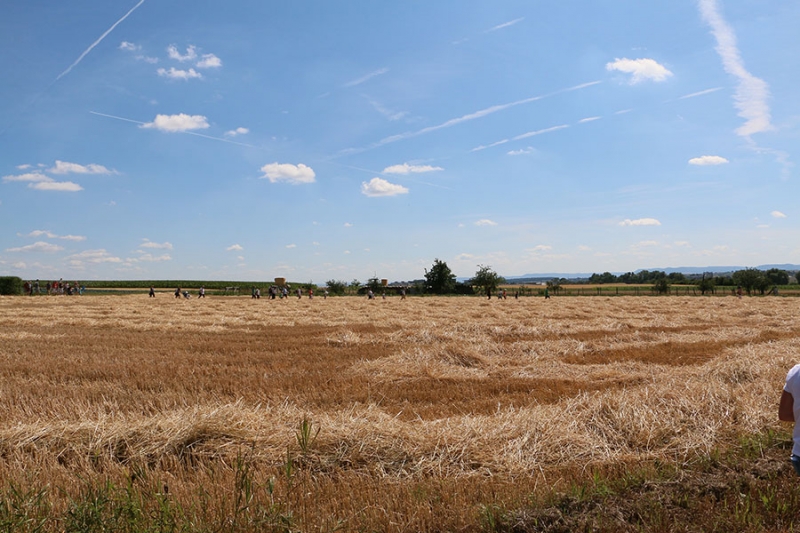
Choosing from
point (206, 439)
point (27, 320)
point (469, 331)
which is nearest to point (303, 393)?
point (206, 439)

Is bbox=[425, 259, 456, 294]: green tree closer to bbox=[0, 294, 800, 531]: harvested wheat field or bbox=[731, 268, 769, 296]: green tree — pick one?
bbox=[731, 268, 769, 296]: green tree

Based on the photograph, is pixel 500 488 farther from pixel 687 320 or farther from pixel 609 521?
pixel 687 320

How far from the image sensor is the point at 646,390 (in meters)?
7.30

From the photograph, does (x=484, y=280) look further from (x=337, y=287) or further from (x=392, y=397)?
(x=392, y=397)

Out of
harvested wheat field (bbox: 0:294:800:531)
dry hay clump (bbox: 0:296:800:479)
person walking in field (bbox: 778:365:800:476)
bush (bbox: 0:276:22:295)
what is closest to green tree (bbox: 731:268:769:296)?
dry hay clump (bbox: 0:296:800:479)

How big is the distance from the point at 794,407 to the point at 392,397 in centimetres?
576

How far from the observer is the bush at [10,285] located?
54.0 m

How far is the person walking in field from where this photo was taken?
377 cm

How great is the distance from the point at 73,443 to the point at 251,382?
13.1 ft

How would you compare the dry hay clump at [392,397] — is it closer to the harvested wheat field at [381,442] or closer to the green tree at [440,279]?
the harvested wheat field at [381,442]

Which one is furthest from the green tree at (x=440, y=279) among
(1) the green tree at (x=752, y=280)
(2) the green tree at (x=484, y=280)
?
(1) the green tree at (x=752, y=280)

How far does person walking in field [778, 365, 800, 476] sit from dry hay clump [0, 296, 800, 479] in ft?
5.47

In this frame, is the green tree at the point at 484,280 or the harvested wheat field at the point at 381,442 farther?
the green tree at the point at 484,280

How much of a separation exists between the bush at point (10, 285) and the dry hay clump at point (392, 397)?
47.9 m
